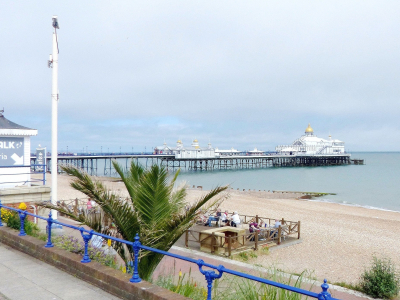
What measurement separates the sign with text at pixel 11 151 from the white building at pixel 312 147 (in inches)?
4843

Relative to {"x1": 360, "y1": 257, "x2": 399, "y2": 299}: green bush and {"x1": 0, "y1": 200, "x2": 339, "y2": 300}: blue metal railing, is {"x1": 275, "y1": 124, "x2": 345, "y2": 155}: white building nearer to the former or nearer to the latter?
{"x1": 360, "y1": 257, "x2": 399, "y2": 299}: green bush

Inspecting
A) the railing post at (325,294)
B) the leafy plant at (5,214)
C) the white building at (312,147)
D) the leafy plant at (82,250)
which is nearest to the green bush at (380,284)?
the leafy plant at (82,250)

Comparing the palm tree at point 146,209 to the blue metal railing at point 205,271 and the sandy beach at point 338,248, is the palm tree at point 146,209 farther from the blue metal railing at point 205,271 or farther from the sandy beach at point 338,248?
the sandy beach at point 338,248

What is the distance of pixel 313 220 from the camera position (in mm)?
22562

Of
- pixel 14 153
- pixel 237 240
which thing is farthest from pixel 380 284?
pixel 14 153

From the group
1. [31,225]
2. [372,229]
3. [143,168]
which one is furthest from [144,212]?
[372,229]

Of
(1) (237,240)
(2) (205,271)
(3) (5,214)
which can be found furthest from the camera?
(1) (237,240)

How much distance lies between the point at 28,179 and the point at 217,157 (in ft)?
288

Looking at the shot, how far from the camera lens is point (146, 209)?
5.22 m

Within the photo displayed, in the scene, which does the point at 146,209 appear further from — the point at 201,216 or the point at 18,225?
the point at 18,225

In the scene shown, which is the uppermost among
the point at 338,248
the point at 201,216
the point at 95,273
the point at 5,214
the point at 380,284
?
the point at 201,216

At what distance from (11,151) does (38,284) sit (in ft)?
22.4

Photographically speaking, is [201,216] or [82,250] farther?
[82,250]

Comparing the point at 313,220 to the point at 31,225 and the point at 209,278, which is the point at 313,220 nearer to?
the point at 31,225
